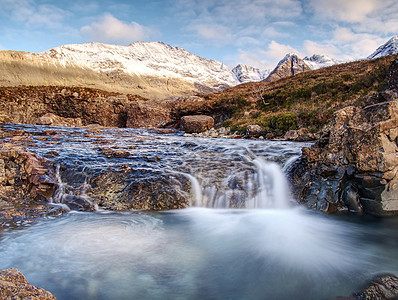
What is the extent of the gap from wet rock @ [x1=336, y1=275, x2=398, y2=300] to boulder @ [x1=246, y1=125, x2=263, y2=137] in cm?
1156

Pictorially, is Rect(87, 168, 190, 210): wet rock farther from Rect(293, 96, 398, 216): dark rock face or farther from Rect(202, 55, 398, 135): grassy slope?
Rect(202, 55, 398, 135): grassy slope

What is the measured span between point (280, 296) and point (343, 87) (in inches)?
709

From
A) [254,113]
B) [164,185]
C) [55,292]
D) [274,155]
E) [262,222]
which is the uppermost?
[254,113]

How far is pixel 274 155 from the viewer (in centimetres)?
726

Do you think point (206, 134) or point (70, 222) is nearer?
point (70, 222)

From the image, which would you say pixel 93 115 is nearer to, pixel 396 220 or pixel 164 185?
pixel 164 185

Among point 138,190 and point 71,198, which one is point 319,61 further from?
point 71,198

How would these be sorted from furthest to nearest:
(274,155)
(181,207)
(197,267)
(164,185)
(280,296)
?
(274,155) → (164,185) → (181,207) → (197,267) → (280,296)

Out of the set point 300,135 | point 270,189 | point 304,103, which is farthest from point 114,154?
point 304,103

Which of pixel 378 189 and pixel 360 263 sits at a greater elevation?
pixel 378 189

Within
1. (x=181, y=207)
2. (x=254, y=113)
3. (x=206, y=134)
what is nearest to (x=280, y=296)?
(x=181, y=207)

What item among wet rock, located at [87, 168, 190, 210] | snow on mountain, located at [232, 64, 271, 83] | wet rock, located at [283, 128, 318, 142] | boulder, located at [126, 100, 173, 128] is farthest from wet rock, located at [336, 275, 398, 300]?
snow on mountain, located at [232, 64, 271, 83]

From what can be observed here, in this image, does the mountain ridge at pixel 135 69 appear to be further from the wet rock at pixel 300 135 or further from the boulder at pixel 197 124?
the wet rock at pixel 300 135

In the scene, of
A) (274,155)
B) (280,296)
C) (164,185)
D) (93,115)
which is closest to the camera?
(280,296)
